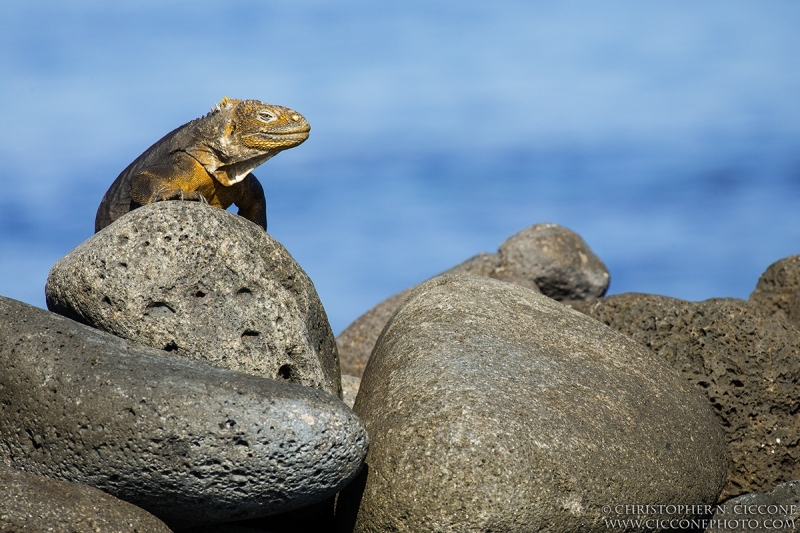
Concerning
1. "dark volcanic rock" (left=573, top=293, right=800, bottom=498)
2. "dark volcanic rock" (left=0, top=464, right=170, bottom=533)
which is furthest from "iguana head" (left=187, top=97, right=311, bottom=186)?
"dark volcanic rock" (left=573, top=293, right=800, bottom=498)

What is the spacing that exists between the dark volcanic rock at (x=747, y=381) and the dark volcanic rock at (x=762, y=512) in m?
0.35

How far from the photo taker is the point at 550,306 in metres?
8.02

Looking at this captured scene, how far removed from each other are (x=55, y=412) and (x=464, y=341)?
9.02ft

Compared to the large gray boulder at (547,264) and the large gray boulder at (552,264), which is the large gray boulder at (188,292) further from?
the large gray boulder at (552,264)

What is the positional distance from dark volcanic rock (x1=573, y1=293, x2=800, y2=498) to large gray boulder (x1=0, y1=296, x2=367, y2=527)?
3.39 meters

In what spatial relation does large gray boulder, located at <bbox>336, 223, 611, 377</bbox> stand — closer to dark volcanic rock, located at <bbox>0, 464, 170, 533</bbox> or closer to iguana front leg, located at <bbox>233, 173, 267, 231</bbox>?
iguana front leg, located at <bbox>233, 173, 267, 231</bbox>

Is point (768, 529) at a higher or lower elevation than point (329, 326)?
lower

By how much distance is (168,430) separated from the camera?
554cm

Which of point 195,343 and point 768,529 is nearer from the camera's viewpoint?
point 195,343

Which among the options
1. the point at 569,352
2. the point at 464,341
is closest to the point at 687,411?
the point at 569,352

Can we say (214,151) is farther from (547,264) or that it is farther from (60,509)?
(547,264)

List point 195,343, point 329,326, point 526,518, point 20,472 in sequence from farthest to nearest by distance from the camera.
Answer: point 329,326, point 195,343, point 526,518, point 20,472

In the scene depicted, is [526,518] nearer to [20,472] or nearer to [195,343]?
[195,343]

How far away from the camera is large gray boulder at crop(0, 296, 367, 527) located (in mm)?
5566
